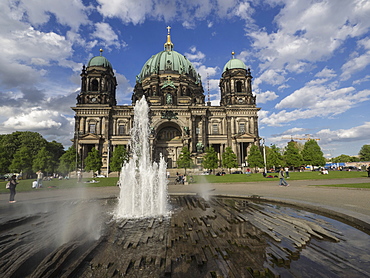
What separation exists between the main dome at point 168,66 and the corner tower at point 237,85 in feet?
43.3

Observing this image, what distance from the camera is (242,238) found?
5730 millimetres

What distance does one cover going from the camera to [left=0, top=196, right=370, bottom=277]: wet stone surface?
409 cm

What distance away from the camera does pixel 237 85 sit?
59.4 m

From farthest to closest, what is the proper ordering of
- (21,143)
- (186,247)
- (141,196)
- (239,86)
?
(239,86) < (21,143) < (141,196) < (186,247)

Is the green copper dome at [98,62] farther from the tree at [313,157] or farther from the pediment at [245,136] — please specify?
the tree at [313,157]

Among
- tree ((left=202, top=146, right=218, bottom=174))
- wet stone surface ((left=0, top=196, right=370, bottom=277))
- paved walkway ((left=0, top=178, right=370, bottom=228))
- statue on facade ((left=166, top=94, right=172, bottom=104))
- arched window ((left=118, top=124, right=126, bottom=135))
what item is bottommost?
wet stone surface ((left=0, top=196, right=370, bottom=277))

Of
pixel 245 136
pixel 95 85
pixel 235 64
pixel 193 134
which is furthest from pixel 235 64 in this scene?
pixel 95 85

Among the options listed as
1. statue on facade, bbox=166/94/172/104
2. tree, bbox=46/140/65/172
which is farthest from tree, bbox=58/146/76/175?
statue on facade, bbox=166/94/172/104

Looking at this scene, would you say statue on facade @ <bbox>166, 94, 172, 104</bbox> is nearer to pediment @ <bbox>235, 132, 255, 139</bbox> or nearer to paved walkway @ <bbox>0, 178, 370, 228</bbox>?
pediment @ <bbox>235, 132, 255, 139</bbox>

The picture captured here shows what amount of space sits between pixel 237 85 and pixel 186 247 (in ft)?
193

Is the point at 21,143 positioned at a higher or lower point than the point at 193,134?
lower

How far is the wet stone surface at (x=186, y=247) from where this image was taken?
161 inches

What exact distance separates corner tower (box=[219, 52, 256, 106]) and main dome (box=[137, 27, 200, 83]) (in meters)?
13.2

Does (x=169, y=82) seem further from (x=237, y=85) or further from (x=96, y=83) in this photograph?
(x=96, y=83)
